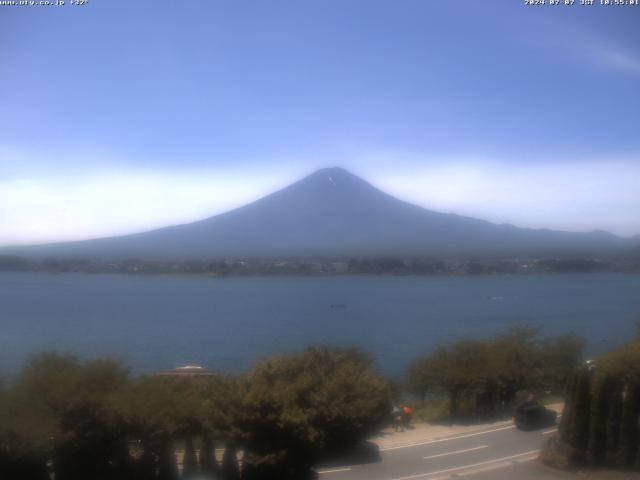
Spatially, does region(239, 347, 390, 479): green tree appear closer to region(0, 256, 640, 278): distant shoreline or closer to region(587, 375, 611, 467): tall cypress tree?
region(587, 375, 611, 467): tall cypress tree

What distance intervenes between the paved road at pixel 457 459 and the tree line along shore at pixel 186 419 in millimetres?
603

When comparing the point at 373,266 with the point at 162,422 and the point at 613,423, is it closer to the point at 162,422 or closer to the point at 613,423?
the point at 613,423

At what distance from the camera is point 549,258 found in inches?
2849

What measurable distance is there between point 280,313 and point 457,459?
37233 millimetres

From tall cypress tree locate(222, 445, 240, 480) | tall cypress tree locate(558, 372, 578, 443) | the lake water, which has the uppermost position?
tall cypress tree locate(558, 372, 578, 443)

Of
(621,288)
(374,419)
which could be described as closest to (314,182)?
(621,288)

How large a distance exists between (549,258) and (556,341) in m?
54.8

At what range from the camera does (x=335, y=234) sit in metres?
94.7

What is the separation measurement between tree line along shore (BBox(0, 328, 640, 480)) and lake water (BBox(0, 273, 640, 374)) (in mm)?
3406

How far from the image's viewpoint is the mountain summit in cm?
7525

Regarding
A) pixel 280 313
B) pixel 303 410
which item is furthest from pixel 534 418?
pixel 280 313

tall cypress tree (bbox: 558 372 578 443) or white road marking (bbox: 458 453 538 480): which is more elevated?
tall cypress tree (bbox: 558 372 578 443)

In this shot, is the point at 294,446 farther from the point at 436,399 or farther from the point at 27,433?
the point at 436,399

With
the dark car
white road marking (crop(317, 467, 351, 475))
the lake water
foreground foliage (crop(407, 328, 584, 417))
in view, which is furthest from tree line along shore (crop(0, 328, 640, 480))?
foreground foliage (crop(407, 328, 584, 417))
